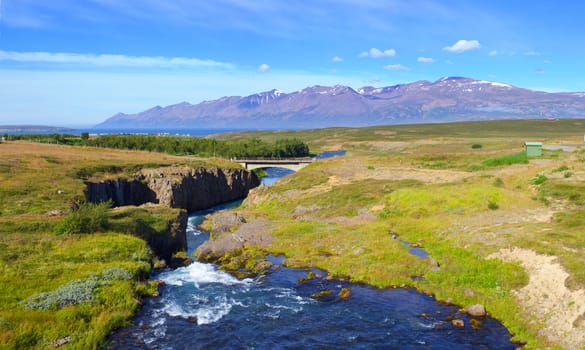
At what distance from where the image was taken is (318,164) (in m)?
132

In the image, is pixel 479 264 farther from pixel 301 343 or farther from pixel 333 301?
pixel 301 343

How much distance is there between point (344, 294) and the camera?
130ft

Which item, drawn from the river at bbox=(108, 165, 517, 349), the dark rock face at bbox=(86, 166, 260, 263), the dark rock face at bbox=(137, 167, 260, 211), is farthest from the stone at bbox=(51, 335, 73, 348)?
the dark rock face at bbox=(137, 167, 260, 211)

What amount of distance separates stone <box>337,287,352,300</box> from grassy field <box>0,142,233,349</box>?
1736 cm

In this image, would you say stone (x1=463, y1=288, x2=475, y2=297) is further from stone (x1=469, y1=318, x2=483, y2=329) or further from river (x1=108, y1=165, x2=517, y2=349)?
stone (x1=469, y1=318, x2=483, y2=329)

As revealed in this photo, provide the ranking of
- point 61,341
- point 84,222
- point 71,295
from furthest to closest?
point 84,222, point 71,295, point 61,341

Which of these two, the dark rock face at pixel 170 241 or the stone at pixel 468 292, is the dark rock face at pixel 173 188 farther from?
the stone at pixel 468 292

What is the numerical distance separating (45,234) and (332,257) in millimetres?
31780

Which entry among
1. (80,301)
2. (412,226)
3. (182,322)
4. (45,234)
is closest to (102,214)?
(45,234)

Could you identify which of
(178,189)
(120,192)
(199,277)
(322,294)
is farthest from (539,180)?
(120,192)

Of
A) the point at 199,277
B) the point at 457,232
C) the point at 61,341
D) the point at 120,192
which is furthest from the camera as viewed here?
the point at 120,192

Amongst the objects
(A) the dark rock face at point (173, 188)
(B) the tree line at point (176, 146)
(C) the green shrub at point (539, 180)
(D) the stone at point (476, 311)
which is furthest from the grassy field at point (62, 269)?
(B) the tree line at point (176, 146)

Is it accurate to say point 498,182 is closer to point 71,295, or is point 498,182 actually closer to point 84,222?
point 84,222

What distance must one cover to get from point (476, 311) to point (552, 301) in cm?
564
